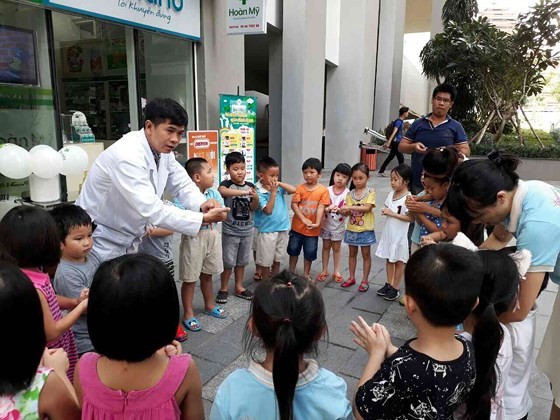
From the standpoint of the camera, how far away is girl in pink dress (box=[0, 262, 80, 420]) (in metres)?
1.18

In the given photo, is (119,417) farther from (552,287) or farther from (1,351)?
(552,287)

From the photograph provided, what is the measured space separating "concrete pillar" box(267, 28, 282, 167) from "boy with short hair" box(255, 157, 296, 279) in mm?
6210

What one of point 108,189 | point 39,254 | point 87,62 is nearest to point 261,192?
point 108,189

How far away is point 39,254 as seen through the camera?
1829mm

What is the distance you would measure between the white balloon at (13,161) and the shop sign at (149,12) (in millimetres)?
1859

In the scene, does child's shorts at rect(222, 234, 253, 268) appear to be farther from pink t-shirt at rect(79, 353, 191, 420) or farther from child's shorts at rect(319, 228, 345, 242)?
pink t-shirt at rect(79, 353, 191, 420)

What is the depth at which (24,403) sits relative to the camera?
124 centimetres

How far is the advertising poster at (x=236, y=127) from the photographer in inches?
297

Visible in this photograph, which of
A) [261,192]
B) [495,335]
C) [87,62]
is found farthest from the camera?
[87,62]

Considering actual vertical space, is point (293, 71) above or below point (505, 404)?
above

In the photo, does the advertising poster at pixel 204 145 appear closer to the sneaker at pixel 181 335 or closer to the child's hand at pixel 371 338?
the sneaker at pixel 181 335

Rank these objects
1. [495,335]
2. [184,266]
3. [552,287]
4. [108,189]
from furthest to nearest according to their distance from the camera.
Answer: [552,287] < [184,266] < [108,189] < [495,335]

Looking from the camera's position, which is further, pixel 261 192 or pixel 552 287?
pixel 552 287

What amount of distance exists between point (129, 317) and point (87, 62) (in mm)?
6111
